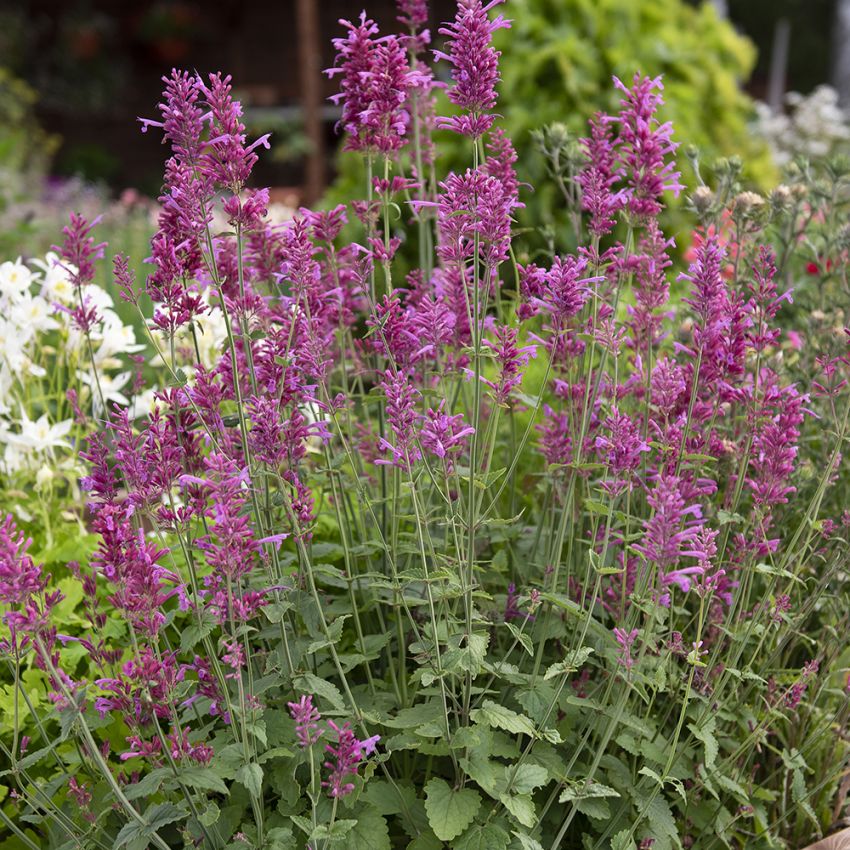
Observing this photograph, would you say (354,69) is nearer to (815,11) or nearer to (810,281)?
(810,281)

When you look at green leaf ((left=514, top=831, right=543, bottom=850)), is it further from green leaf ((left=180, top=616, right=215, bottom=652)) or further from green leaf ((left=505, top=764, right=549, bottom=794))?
green leaf ((left=180, top=616, right=215, bottom=652))

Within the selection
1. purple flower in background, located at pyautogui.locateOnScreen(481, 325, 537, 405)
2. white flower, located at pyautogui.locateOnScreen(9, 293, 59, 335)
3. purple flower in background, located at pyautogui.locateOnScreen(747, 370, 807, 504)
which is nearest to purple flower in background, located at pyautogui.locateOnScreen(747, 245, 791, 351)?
purple flower in background, located at pyautogui.locateOnScreen(747, 370, 807, 504)

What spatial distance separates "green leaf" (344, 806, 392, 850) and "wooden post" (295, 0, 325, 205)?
8.35 metres

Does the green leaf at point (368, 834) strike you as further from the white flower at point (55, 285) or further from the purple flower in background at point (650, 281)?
the white flower at point (55, 285)

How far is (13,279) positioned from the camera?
8.78 ft

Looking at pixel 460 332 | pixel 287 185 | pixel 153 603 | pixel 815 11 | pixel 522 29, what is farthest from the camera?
pixel 815 11

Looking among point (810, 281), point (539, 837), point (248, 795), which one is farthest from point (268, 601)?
point (810, 281)

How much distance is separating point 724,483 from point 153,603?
1.43 meters

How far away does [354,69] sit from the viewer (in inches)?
67.8

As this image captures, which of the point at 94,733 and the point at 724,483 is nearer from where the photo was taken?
the point at 94,733

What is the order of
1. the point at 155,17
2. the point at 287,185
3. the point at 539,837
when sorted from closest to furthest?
1. the point at 539,837
2. the point at 155,17
3. the point at 287,185

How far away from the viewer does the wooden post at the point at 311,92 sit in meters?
9.02

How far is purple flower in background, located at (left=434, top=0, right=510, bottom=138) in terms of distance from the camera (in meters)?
1.57

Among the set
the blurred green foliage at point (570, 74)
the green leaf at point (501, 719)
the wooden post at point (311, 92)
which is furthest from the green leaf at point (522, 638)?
the wooden post at point (311, 92)
